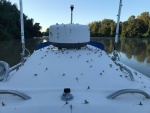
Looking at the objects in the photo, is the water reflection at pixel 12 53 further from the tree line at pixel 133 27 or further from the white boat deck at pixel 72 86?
the tree line at pixel 133 27

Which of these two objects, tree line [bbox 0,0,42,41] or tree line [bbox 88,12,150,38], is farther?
tree line [bbox 88,12,150,38]

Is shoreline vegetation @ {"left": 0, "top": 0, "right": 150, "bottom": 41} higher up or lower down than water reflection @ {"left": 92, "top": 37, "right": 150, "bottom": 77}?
higher up

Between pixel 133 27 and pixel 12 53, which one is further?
pixel 133 27

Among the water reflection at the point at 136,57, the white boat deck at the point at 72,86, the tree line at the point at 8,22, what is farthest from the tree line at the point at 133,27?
the white boat deck at the point at 72,86

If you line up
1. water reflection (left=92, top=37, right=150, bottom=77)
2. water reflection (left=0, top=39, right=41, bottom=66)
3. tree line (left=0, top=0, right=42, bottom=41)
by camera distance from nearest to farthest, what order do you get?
water reflection (left=92, top=37, right=150, bottom=77) < water reflection (left=0, top=39, right=41, bottom=66) < tree line (left=0, top=0, right=42, bottom=41)

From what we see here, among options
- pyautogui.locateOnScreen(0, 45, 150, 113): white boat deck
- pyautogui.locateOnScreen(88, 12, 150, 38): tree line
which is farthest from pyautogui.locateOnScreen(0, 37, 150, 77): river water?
pyautogui.locateOnScreen(88, 12, 150, 38): tree line

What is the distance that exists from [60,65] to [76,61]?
14.3 inches

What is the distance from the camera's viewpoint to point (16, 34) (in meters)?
48.4

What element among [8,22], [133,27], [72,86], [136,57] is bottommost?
[136,57]

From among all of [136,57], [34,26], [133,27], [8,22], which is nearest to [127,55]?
[136,57]

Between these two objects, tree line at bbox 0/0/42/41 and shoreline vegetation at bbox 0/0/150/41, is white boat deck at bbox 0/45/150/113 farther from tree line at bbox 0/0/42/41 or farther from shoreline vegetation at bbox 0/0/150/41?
tree line at bbox 0/0/42/41

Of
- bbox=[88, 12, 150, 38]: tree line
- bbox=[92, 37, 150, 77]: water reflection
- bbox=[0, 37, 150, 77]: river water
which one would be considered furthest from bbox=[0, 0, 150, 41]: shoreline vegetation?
bbox=[0, 37, 150, 77]: river water

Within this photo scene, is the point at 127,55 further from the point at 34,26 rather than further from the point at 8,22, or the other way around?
the point at 34,26

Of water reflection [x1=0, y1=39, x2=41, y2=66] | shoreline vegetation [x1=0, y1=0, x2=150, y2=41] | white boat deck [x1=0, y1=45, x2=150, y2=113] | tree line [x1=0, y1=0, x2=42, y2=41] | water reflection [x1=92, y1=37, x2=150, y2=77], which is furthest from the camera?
tree line [x1=0, y1=0, x2=42, y2=41]
